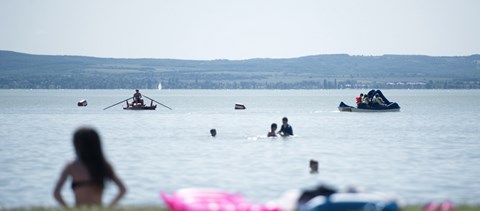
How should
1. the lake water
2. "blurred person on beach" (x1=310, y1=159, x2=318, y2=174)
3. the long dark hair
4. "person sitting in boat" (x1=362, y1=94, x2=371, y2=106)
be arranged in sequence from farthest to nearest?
"person sitting in boat" (x1=362, y1=94, x2=371, y2=106), "blurred person on beach" (x1=310, y1=159, x2=318, y2=174), the lake water, the long dark hair

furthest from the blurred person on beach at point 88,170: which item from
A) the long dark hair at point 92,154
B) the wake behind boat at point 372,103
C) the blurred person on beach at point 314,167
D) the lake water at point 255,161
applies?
the wake behind boat at point 372,103

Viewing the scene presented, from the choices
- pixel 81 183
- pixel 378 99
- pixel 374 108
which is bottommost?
pixel 374 108

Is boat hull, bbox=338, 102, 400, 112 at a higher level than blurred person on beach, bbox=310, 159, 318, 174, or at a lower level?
lower

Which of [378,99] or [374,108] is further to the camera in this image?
[378,99]

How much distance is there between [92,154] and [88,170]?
13.6 inches

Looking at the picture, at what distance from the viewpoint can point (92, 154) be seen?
14.3 m

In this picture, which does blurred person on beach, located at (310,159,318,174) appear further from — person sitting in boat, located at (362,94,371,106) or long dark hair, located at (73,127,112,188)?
person sitting in boat, located at (362,94,371,106)

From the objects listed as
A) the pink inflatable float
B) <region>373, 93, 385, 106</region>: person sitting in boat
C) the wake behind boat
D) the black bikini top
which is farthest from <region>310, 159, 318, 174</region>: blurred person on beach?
<region>373, 93, 385, 106</region>: person sitting in boat

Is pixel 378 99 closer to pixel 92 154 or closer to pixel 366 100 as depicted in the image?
pixel 366 100

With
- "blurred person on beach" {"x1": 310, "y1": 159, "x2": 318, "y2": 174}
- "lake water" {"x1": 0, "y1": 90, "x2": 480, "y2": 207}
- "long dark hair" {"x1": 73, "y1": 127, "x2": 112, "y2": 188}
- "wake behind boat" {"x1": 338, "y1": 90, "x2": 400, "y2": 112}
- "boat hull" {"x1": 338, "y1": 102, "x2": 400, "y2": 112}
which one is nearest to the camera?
"long dark hair" {"x1": 73, "y1": 127, "x2": 112, "y2": 188}

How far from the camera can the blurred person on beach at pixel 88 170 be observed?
14.1m

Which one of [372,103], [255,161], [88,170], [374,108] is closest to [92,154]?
[88,170]

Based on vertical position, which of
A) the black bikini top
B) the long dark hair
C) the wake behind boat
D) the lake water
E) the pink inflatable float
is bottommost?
the wake behind boat

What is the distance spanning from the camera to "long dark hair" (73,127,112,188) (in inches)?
551
